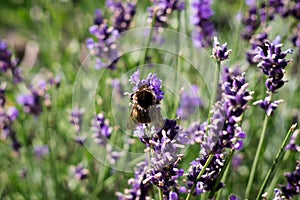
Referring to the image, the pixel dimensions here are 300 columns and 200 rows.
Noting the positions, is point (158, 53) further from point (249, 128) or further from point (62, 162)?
point (62, 162)

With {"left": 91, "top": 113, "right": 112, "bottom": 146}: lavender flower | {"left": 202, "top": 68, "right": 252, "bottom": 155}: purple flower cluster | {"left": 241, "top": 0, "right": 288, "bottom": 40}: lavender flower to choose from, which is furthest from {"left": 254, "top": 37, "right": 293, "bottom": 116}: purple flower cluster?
{"left": 241, "top": 0, "right": 288, "bottom": 40}: lavender flower

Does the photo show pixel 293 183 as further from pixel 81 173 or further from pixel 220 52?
pixel 81 173

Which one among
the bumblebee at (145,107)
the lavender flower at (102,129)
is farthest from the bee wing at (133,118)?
the lavender flower at (102,129)

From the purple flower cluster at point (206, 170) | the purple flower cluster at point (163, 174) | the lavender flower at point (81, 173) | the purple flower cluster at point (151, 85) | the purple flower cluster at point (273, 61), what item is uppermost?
the lavender flower at point (81, 173)

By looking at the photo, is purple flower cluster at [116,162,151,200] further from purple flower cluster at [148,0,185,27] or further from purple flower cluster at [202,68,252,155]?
purple flower cluster at [148,0,185,27]

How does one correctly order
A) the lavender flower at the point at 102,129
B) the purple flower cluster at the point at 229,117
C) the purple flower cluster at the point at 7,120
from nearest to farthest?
the purple flower cluster at the point at 229,117, the lavender flower at the point at 102,129, the purple flower cluster at the point at 7,120

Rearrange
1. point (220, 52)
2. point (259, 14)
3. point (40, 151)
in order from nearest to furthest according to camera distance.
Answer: point (220, 52), point (259, 14), point (40, 151)

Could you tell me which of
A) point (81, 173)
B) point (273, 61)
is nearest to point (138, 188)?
point (273, 61)

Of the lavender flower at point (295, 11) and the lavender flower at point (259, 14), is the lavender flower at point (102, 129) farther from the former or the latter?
the lavender flower at point (295, 11)
